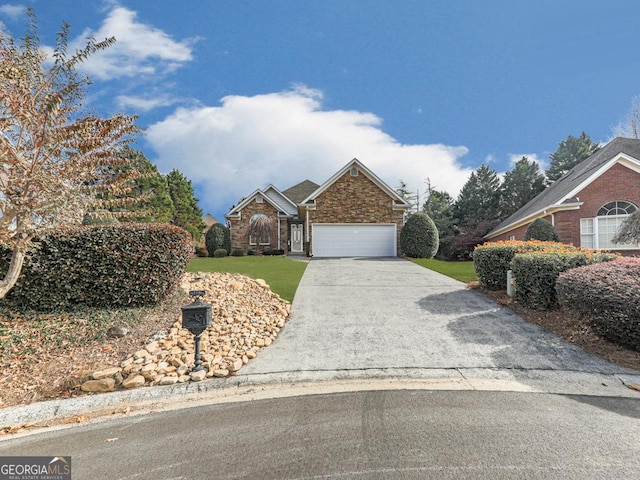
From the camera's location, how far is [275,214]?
2178 centimetres

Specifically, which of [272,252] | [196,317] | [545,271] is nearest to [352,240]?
[272,252]

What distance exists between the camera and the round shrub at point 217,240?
2094 centimetres

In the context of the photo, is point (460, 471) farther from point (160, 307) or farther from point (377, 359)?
point (160, 307)

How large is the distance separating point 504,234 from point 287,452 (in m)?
23.4

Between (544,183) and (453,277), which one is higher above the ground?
(544,183)

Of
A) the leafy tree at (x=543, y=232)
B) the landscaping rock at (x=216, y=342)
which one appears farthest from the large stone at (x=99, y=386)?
the leafy tree at (x=543, y=232)

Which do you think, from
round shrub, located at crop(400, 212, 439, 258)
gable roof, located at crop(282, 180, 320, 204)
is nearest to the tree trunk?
round shrub, located at crop(400, 212, 439, 258)

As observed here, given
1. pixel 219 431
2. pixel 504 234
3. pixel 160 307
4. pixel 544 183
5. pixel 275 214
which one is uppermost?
pixel 544 183

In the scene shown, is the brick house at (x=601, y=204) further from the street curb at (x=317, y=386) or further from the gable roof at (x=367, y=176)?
the street curb at (x=317, y=386)

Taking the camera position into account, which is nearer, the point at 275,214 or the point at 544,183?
the point at 275,214

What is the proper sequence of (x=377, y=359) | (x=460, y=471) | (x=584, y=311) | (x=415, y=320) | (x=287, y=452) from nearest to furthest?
(x=460, y=471) → (x=287, y=452) → (x=377, y=359) → (x=584, y=311) → (x=415, y=320)

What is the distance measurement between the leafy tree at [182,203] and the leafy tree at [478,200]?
86.4ft

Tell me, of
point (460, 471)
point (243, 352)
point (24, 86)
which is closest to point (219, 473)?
point (460, 471)

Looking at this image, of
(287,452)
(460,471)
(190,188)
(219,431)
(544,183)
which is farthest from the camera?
(190,188)
